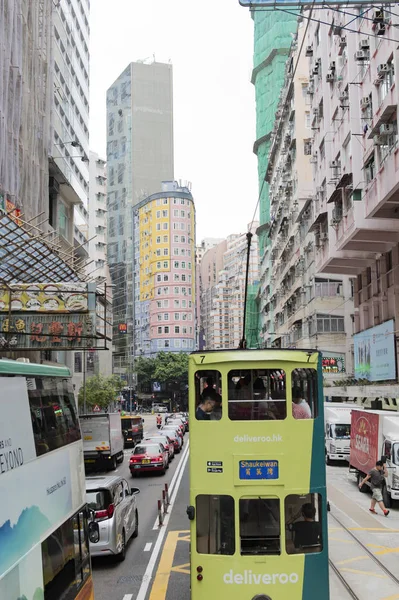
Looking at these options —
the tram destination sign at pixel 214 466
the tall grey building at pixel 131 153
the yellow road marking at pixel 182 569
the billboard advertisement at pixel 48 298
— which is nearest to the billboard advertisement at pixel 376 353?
the billboard advertisement at pixel 48 298

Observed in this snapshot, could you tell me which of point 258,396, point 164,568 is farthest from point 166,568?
point 258,396

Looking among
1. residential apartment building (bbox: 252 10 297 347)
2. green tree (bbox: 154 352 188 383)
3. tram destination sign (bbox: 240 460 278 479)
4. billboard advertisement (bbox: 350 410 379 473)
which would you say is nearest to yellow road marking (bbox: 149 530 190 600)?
tram destination sign (bbox: 240 460 278 479)

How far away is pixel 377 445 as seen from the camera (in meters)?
19.0

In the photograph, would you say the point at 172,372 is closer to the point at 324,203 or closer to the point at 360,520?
the point at 324,203

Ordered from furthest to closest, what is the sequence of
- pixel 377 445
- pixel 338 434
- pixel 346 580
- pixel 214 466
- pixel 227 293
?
pixel 227 293
pixel 338 434
pixel 377 445
pixel 346 580
pixel 214 466

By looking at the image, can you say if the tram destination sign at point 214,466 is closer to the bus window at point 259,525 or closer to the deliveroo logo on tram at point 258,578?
the bus window at point 259,525

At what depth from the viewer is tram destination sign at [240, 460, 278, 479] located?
8.17 meters

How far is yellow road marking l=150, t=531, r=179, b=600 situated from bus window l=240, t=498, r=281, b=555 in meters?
2.50

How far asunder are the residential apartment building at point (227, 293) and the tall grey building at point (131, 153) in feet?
97.4

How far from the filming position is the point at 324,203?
38.5m

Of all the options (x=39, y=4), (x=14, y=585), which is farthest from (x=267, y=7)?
(x=39, y=4)

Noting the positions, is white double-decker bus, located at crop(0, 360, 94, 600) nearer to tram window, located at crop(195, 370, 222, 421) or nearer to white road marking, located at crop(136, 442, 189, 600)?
tram window, located at crop(195, 370, 222, 421)

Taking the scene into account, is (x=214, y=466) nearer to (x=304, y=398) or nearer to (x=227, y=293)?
(x=304, y=398)

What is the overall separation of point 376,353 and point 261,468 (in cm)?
2720
